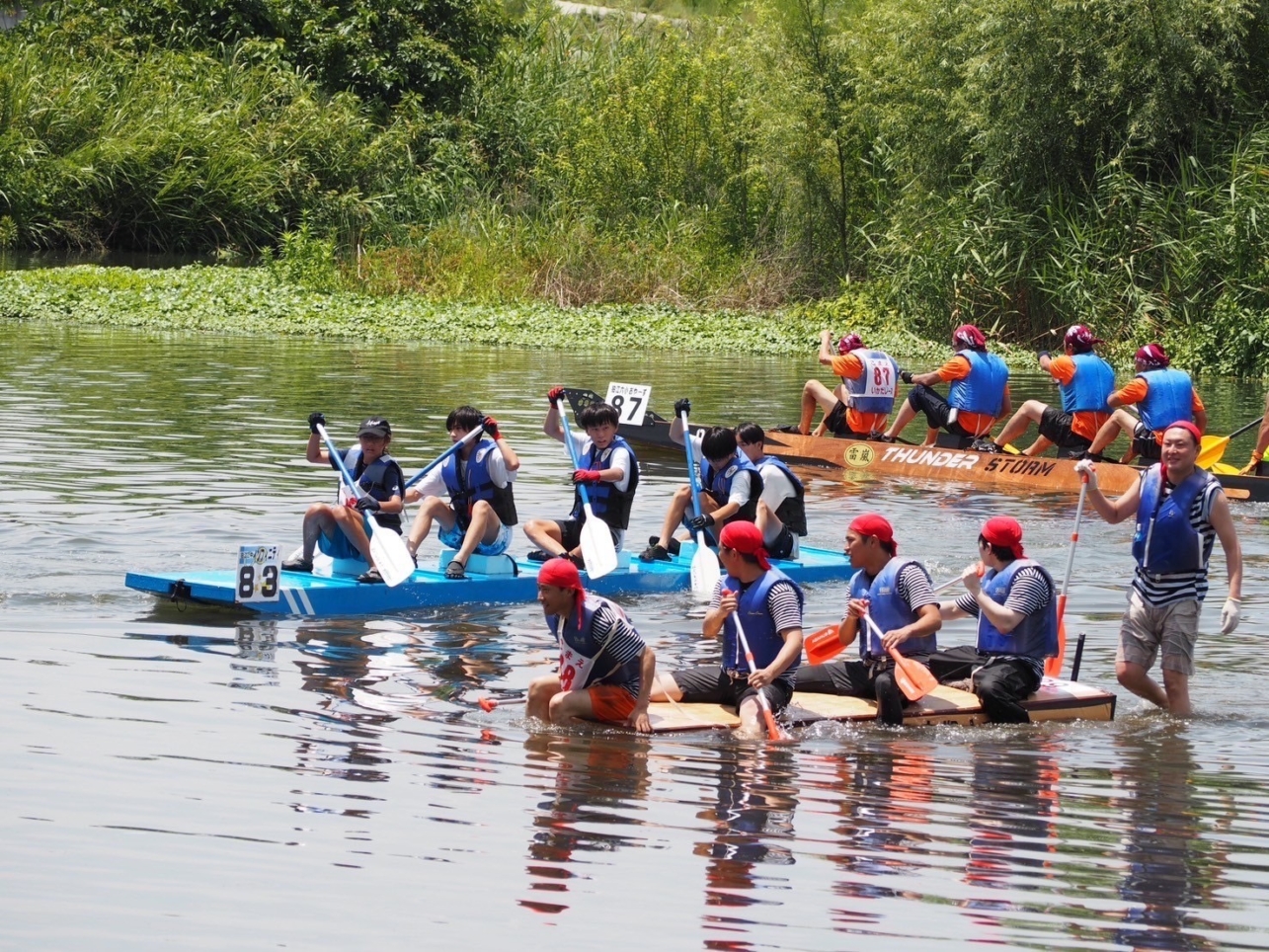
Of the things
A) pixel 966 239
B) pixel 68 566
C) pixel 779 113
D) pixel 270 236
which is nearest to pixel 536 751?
pixel 68 566

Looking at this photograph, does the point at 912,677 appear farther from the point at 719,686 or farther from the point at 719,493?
the point at 719,493

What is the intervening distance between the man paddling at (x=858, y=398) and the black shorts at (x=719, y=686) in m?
10.2

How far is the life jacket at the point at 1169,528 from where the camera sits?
9.48 meters

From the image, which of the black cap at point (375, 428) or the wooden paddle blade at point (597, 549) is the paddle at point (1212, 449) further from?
the black cap at point (375, 428)

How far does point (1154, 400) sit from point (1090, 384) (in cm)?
131

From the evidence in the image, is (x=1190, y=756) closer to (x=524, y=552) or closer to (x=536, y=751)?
(x=536, y=751)

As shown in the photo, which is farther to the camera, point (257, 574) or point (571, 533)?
point (571, 533)

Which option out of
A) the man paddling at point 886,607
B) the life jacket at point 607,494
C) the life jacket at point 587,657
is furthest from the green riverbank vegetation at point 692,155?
the life jacket at point 587,657

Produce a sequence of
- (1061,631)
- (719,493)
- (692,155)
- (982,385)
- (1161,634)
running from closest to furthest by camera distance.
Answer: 1. (1161,634)
2. (1061,631)
3. (719,493)
4. (982,385)
5. (692,155)

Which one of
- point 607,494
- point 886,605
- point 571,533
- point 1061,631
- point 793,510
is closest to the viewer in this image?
point 886,605

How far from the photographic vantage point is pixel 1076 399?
18.4m

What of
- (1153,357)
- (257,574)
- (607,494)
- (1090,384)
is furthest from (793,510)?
(1090,384)

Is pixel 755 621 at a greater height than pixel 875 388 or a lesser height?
lesser

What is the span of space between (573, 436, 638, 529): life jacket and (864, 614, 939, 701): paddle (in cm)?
398
